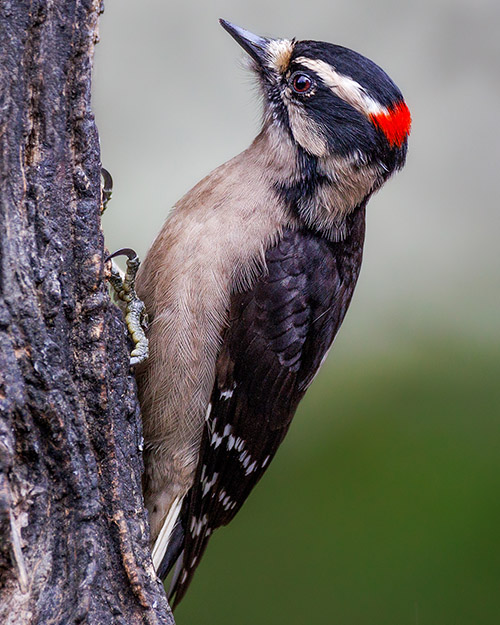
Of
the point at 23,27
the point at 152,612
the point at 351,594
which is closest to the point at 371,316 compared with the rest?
the point at 351,594

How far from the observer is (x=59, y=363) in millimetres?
1437

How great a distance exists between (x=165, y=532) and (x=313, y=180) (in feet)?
3.66

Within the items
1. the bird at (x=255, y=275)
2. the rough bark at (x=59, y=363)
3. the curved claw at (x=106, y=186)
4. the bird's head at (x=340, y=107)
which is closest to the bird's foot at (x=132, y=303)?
the bird at (x=255, y=275)

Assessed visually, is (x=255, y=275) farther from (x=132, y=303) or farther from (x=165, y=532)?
(x=165, y=532)

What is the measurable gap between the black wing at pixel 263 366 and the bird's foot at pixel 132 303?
0.78 ft

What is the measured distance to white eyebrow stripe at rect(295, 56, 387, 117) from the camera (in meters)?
2.08

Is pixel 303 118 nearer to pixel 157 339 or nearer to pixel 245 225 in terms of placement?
pixel 245 225

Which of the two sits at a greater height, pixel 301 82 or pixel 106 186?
pixel 301 82

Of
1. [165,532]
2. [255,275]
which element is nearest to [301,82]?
[255,275]

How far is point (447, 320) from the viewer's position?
350 centimetres

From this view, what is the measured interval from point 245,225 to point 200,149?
4.84ft

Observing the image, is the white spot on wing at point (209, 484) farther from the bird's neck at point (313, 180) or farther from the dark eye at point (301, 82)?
the dark eye at point (301, 82)

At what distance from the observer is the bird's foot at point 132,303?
194 centimetres

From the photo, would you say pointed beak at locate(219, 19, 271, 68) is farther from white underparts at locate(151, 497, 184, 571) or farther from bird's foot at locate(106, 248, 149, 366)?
white underparts at locate(151, 497, 184, 571)
